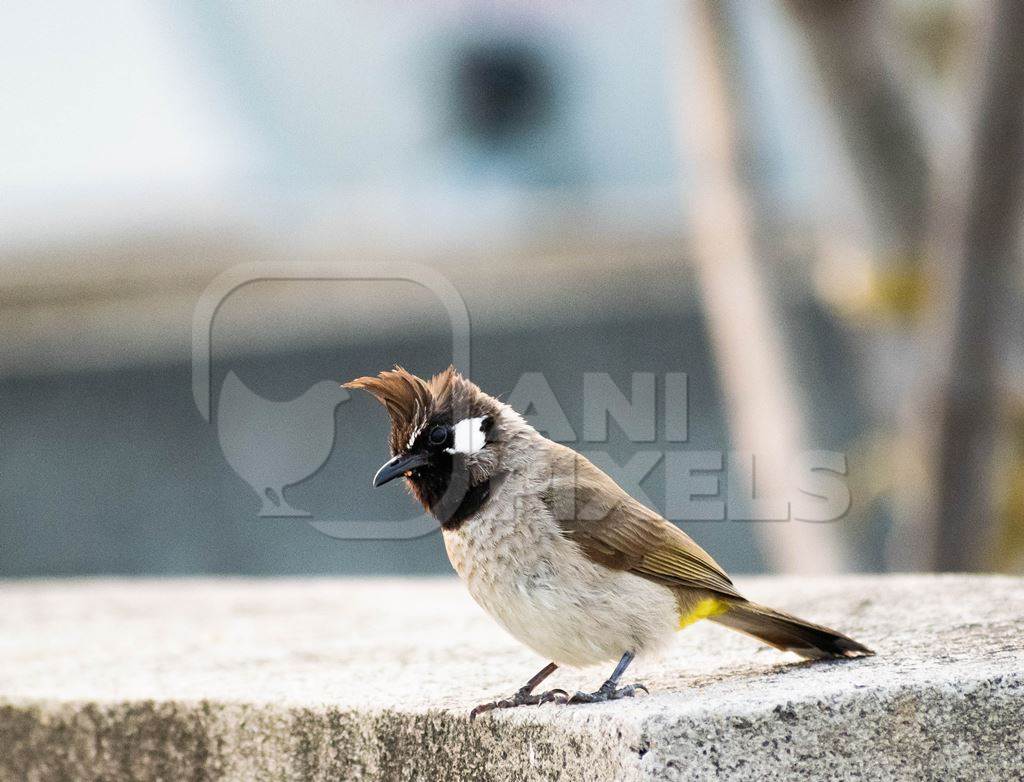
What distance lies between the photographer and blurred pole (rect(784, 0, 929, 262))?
16.7ft

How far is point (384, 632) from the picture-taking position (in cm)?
393

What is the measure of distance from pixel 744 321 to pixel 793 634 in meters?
3.13

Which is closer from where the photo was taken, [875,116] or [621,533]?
[621,533]

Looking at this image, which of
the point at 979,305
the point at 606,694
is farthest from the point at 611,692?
the point at 979,305

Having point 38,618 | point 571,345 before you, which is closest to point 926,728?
point 38,618

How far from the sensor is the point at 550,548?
108 inches

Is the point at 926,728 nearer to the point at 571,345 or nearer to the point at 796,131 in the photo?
the point at 571,345

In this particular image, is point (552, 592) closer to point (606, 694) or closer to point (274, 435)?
point (606, 694)

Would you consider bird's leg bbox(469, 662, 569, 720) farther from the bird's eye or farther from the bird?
the bird's eye

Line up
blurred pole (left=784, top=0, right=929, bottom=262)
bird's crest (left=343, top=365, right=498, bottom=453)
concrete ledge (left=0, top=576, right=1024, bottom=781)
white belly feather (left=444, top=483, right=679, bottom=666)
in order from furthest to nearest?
blurred pole (left=784, top=0, right=929, bottom=262)
bird's crest (left=343, top=365, right=498, bottom=453)
white belly feather (left=444, top=483, right=679, bottom=666)
concrete ledge (left=0, top=576, right=1024, bottom=781)

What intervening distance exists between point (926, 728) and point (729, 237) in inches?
147

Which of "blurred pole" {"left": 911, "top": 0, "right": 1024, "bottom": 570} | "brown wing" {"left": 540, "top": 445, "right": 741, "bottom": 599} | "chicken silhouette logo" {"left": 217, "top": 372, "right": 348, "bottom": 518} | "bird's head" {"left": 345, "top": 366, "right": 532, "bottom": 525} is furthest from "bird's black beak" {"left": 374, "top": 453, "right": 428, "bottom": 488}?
"chicken silhouette logo" {"left": 217, "top": 372, "right": 348, "bottom": 518}

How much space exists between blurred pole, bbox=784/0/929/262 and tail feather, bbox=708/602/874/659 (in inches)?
110

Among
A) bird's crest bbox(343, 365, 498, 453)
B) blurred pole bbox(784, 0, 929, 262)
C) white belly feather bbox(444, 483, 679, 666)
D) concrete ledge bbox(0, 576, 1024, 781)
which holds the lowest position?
concrete ledge bbox(0, 576, 1024, 781)
